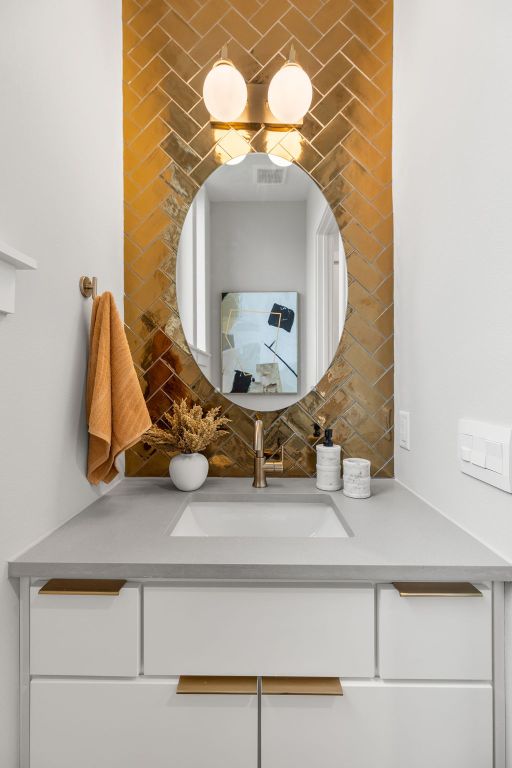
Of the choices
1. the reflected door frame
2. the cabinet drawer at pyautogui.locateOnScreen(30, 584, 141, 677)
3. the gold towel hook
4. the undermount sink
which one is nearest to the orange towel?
the gold towel hook

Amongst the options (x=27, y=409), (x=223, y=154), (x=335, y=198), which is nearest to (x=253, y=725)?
(x=27, y=409)

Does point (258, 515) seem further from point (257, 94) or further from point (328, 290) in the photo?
point (257, 94)

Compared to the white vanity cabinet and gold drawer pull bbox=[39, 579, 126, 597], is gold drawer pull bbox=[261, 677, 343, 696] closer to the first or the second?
the white vanity cabinet

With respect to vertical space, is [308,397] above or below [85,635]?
above

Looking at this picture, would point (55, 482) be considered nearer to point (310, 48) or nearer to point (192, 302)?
point (192, 302)

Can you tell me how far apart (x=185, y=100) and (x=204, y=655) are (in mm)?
1528

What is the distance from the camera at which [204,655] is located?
836 millimetres

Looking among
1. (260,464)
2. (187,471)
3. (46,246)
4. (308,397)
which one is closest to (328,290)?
(308,397)

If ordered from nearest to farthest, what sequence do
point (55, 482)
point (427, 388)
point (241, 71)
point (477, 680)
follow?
1. point (477, 680)
2. point (55, 482)
3. point (427, 388)
4. point (241, 71)

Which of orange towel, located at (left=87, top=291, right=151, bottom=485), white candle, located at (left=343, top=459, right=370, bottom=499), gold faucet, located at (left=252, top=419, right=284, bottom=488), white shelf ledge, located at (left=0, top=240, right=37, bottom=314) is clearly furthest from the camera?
gold faucet, located at (left=252, top=419, right=284, bottom=488)

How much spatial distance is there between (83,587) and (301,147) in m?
1.36

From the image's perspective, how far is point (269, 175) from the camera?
4.76ft

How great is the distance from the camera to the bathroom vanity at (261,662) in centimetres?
82

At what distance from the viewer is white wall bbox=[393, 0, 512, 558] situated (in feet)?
2.77
